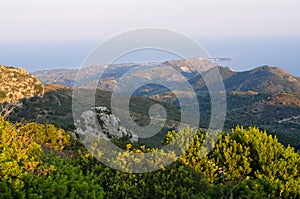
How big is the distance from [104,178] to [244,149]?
18.1 feet

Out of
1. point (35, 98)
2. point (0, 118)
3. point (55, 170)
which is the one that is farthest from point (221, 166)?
point (35, 98)

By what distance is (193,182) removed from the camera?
9.71 metres

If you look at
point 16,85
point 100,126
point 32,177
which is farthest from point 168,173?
point 16,85

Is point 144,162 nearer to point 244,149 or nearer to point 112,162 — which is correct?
point 112,162

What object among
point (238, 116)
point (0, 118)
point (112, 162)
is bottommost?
point (238, 116)

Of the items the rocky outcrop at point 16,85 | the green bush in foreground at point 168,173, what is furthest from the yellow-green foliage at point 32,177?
the rocky outcrop at point 16,85

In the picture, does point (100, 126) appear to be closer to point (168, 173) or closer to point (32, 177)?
point (168, 173)

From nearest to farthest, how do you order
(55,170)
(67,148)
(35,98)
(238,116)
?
1. (55,170)
2. (67,148)
3. (35,98)
4. (238,116)

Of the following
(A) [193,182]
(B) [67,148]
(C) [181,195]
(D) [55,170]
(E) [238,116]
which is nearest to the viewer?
(D) [55,170]

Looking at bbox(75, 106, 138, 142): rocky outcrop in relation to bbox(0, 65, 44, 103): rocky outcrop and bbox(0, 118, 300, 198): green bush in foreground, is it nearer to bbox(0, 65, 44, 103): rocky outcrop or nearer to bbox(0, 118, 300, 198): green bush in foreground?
bbox(0, 118, 300, 198): green bush in foreground

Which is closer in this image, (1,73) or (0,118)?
(0,118)

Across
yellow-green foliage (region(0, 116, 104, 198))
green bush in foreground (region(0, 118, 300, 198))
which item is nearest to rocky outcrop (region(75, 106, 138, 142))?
green bush in foreground (region(0, 118, 300, 198))

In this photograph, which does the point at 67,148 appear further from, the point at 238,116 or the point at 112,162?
the point at 238,116

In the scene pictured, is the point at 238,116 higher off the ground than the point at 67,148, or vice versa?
the point at 67,148
